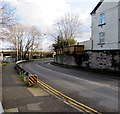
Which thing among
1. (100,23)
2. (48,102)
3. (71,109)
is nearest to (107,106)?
(71,109)

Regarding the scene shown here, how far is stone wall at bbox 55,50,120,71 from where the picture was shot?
696 inches

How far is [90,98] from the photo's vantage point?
26.7 ft

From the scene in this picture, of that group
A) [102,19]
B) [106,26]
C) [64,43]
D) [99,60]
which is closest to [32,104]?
[99,60]

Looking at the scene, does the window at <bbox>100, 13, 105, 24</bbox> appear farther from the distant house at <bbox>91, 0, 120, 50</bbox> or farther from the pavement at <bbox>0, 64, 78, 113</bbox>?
the pavement at <bbox>0, 64, 78, 113</bbox>

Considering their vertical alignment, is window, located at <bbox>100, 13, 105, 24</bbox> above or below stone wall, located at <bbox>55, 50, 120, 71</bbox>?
above

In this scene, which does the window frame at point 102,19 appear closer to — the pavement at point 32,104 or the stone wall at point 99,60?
the stone wall at point 99,60

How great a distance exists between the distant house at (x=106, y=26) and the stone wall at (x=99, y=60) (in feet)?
5.89

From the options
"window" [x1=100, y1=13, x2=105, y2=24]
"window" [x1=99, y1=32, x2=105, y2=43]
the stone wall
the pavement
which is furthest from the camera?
"window" [x1=100, y1=13, x2=105, y2=24]

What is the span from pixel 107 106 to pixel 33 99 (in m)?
4.24

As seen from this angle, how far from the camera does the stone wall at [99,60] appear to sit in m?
17.7

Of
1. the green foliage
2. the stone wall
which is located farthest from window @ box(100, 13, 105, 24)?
the green foliage

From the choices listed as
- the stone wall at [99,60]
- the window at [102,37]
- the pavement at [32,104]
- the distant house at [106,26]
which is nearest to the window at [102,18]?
the distant house at [106,26]

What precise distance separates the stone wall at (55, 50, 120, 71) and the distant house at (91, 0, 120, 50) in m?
1.79

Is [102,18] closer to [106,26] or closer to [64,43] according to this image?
[106,26]
